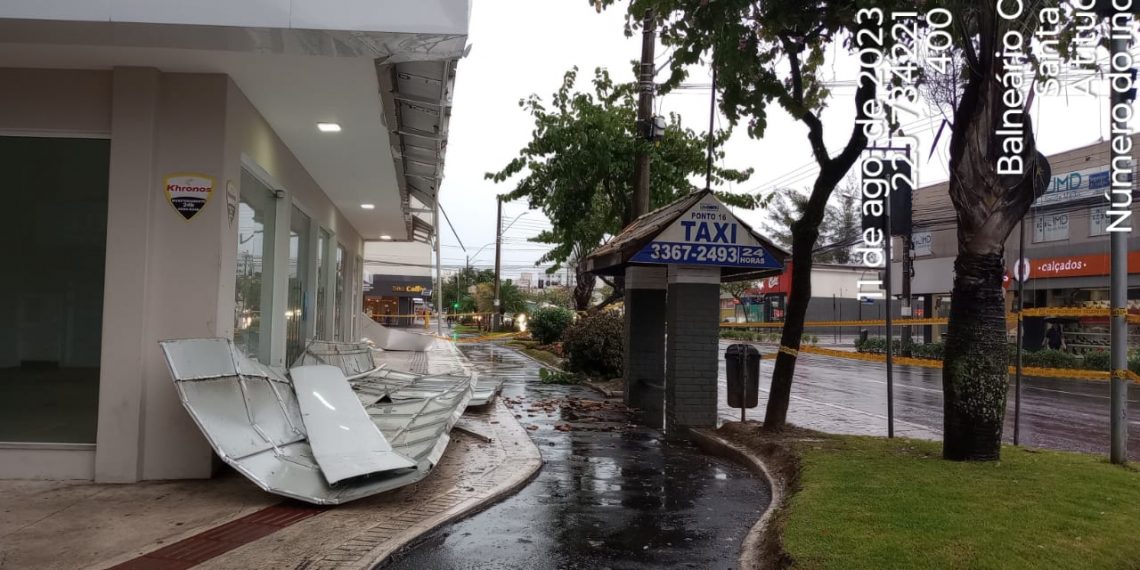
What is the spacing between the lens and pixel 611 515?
5844 millimetres

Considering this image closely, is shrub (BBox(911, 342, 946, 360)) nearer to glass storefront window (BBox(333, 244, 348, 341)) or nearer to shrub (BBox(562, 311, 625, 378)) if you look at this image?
shrub (BBox(562, 311, 625, 378))

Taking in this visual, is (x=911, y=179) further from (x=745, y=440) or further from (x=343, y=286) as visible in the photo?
(x=343, y=286)

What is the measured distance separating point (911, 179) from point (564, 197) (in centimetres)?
1115

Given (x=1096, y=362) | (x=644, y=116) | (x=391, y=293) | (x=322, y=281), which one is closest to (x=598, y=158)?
(x=644, y=116)

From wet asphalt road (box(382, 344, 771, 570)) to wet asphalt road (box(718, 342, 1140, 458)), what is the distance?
3901 mm

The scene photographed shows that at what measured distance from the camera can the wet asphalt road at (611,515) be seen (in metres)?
4.80

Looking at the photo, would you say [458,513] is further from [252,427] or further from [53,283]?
[53,283]

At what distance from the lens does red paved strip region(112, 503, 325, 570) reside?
440 centimetres

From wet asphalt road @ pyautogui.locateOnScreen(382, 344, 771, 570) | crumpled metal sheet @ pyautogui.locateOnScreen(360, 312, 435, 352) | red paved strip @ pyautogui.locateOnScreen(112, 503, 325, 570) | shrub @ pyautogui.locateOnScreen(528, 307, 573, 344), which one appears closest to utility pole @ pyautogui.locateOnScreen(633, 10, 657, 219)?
wet asphalt road @ pyautogui.locateOnScreen(382, 344, 771, 570)

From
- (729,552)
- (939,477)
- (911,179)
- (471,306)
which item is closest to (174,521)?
(729,552)

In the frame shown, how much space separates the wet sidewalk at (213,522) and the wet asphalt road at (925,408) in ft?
22.2

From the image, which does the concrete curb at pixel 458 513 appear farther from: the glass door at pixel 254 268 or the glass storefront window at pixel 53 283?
the glass storefront window at pixel 53 283

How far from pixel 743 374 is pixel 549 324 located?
18.4 m

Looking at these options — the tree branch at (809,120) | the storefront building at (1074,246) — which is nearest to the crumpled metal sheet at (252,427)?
the tree branch at (809,120)
